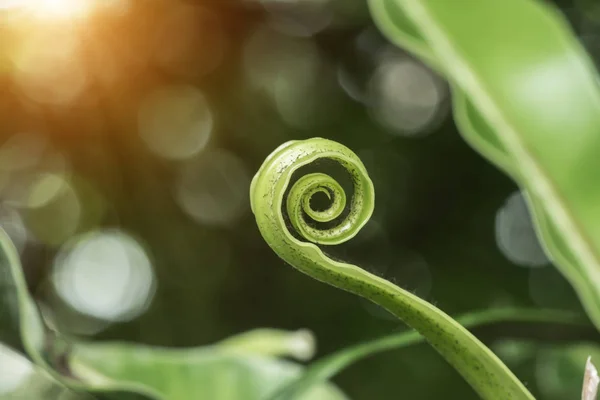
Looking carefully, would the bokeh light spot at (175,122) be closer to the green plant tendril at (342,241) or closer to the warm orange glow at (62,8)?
the warm orange glow at (62,8)

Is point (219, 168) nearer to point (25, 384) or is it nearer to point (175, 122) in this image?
point (175, 122)

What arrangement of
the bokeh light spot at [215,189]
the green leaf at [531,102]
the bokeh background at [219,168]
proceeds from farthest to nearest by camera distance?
the bokeh light spot at [215,189]
the bokeh background at [219,168]
the green leaf at [531,102]

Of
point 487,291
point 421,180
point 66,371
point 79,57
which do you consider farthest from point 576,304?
point 79,57

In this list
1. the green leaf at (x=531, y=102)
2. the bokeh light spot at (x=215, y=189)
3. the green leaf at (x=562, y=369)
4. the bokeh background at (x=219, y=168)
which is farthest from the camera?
the bokeh light spot at (x=215, y=189)

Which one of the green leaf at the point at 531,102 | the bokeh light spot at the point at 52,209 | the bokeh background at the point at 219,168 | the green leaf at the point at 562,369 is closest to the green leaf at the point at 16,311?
the green leaf at the point at 531,102

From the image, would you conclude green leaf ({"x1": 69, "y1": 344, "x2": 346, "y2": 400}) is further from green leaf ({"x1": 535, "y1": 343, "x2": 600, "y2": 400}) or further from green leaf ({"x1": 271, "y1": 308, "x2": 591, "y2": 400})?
green leaf ({"x1": 535, "y1": 343, "x2": 600, "y2": 400})

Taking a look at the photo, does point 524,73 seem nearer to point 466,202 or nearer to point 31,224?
point 466,202

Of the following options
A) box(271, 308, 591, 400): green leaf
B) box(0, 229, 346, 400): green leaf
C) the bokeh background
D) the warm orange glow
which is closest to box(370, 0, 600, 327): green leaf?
box(271, 308, 591, 400): green leaf
